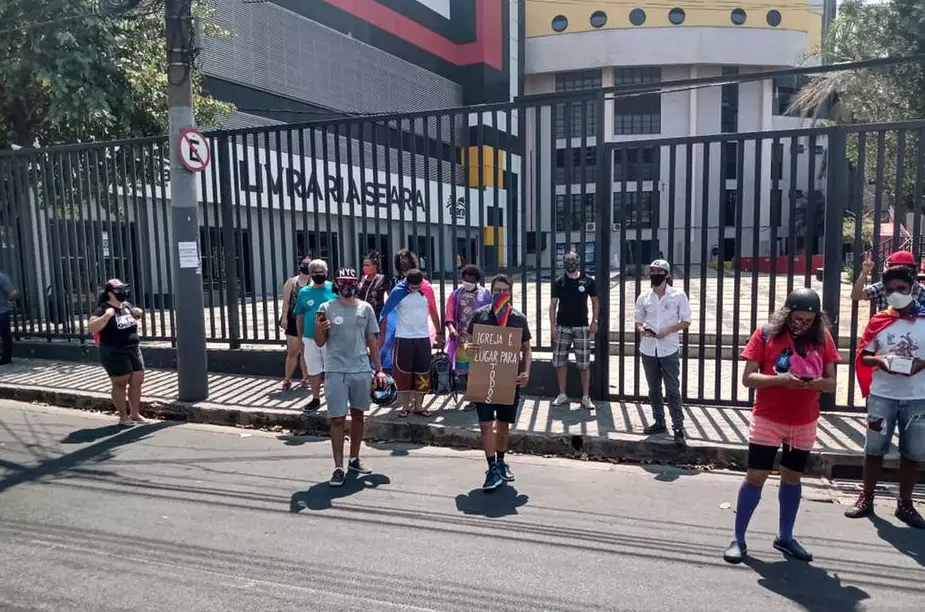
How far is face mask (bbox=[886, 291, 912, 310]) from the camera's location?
4.80 meters

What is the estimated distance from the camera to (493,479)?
5.57 m

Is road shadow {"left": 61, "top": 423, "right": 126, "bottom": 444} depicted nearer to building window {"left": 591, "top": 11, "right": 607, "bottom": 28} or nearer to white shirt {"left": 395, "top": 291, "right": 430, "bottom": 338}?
white shirt {"left": 395, "top": 291, "right": 430, "bottom": 338}

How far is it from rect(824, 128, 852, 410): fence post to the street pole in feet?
23.0

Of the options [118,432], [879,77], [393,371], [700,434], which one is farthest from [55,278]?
[879,77]

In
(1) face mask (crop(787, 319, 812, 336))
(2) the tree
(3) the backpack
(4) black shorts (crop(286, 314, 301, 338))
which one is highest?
(2) the tree

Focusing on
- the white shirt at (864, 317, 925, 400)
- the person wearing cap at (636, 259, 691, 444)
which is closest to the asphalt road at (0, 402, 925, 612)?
the person wearing cap at (636, 259, 691, 444)

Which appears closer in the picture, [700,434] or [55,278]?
[700,434]

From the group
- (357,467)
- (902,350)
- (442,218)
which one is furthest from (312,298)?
(902,350)

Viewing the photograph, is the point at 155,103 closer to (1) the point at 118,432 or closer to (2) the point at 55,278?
(2) the point at 55,278

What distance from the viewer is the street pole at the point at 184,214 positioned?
7.97m

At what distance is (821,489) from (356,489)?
12.7ft

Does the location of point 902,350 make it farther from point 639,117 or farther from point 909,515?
point 639,117

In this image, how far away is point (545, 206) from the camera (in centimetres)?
3331

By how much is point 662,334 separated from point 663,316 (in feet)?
0.58
